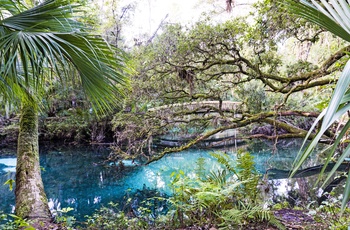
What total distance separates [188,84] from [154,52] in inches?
33.2

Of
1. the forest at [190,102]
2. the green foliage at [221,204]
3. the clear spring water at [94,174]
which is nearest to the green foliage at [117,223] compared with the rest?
the forest at [190,102]

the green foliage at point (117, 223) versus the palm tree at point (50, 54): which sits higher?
the palm tree at point (50, 54)

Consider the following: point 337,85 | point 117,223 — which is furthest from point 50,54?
point 117,223

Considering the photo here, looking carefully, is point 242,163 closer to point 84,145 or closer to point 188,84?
point 188,84

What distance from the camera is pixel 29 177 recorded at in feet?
11.8

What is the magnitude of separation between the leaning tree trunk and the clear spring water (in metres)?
0.23

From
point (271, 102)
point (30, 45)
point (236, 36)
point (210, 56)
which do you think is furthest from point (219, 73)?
point (30, 45)

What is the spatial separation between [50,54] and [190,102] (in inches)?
131

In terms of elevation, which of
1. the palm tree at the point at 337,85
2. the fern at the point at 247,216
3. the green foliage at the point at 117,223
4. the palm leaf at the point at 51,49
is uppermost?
the palm leaf at the point at 51,49

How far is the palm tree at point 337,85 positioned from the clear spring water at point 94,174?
3.01 meters

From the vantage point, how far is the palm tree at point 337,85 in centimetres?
58

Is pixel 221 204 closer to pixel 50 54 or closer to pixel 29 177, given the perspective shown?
pixel 50 54

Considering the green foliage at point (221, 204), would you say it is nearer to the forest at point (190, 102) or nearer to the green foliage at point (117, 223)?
the forest at point (190, 102)

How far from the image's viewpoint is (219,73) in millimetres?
4008
